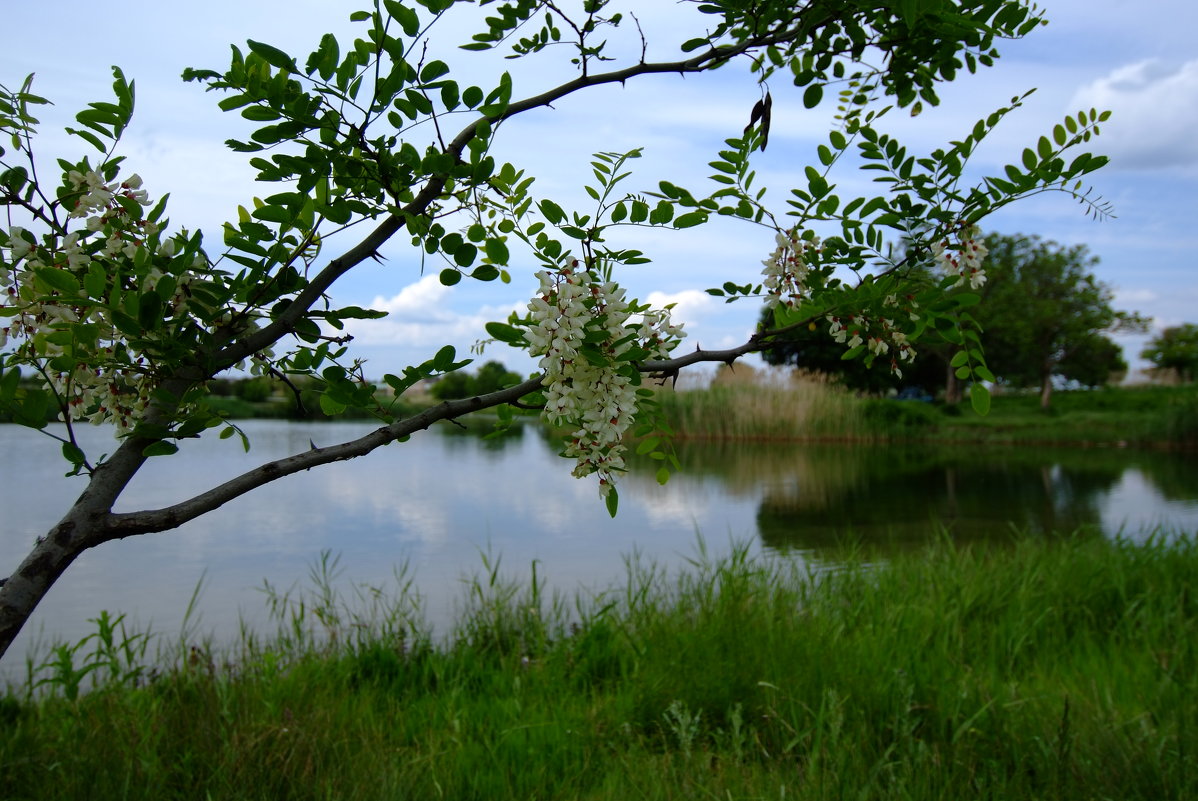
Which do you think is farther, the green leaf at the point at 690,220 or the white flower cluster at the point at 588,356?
the green leaf at the point at 690,220

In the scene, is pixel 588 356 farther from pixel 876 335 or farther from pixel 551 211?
pixel 876 335

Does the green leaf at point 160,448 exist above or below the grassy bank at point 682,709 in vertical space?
above

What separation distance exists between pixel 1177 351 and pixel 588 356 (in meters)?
41.3

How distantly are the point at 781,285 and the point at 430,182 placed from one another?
736mm

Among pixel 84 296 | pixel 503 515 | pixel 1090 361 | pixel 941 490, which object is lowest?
pixel 941 490

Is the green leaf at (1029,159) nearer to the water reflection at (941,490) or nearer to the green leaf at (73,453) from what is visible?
the green leaf at (73,453)

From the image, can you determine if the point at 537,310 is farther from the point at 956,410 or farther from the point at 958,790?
the point at 956,410

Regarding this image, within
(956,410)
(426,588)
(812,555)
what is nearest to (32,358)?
(426,588)

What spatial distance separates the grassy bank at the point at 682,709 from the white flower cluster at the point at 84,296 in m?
1.37

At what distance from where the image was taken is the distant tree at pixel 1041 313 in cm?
2705

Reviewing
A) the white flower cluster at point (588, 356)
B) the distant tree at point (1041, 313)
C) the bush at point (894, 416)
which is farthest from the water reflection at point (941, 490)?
the distant tree at point (1041, 313)

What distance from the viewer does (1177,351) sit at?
34562mm

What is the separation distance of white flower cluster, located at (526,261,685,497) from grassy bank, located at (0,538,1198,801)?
4.43 feet

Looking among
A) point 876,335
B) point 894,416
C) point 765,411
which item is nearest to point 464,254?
point 876,335
